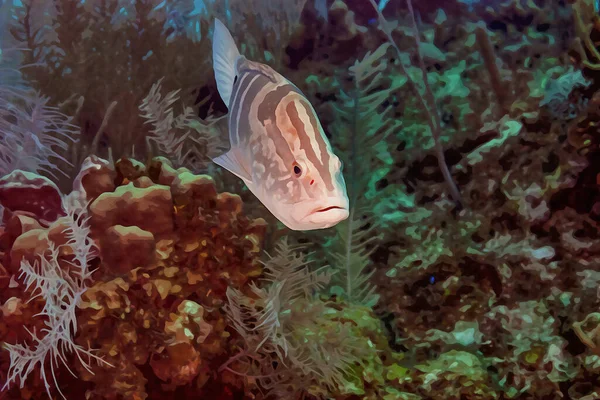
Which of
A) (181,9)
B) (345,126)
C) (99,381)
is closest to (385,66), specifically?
(345,126)

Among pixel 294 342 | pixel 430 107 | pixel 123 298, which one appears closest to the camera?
pixel 123 298

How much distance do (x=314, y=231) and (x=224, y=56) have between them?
1302 millimetres

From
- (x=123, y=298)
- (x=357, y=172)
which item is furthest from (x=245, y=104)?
(x=357, y=172)

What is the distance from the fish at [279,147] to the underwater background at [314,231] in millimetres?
577

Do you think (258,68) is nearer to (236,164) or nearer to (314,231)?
(236,164)

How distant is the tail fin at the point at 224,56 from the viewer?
4.76 ft

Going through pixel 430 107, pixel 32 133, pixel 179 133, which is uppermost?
pixel 32 133

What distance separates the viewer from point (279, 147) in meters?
1.24

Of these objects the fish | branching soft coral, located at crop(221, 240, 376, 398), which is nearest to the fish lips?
the fish

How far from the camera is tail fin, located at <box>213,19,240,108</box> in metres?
1.45

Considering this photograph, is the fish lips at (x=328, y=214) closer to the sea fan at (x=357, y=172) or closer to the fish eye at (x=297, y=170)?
the fish eye at (x=297, y=170)

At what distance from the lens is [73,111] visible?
9.29 ft

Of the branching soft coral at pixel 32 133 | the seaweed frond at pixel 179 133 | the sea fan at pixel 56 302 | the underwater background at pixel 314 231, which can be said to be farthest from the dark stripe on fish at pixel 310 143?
the branching soft coral at pixel 32 133

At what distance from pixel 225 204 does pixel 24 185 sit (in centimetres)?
87
